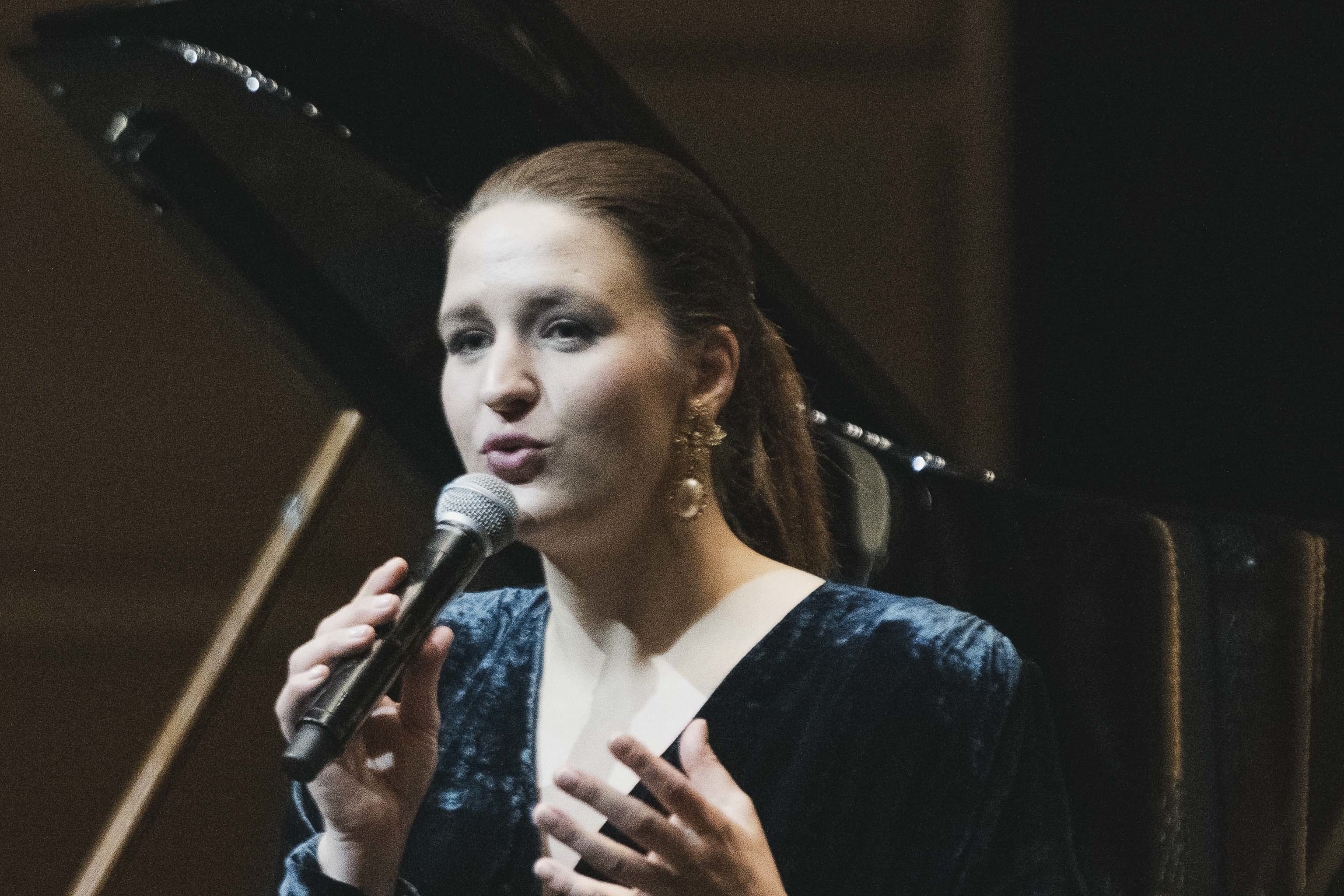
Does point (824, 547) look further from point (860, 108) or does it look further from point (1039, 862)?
point (860, 108)

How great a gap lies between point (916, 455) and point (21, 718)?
0.75 m

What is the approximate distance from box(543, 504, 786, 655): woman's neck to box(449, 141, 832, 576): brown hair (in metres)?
0.04

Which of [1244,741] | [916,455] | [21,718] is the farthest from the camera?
[21,718]

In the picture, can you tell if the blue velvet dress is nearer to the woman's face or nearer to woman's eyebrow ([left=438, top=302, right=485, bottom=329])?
the woman's face

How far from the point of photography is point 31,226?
1.16m

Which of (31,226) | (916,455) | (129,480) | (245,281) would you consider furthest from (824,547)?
(31,226)

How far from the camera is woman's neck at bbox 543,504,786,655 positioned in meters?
0.83

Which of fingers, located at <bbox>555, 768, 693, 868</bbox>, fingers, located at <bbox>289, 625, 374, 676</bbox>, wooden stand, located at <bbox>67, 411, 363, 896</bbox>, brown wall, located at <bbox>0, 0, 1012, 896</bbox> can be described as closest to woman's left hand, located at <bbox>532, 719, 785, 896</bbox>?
fingers, located at <bbox>555, 768, 693, 868</bbox>

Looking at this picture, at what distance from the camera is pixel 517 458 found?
78 centimetres

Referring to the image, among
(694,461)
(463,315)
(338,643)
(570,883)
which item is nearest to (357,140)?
(463,315)

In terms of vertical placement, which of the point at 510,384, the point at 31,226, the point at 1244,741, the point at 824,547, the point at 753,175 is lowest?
the point at 1244,741

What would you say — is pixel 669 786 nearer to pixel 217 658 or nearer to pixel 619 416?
pixel 619 416

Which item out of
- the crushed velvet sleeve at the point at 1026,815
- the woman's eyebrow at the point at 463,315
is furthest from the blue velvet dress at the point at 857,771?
the woman's eyebrow at the point at 463,315

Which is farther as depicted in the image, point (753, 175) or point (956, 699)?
point (753, 175)
